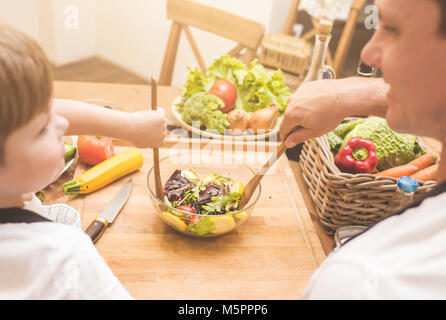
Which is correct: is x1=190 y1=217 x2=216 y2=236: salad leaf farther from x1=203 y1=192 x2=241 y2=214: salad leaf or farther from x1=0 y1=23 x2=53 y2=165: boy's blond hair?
x1=0 y1=23 x2=53 y2=165: boy's blond hair

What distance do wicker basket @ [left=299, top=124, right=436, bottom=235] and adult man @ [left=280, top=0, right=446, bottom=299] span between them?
0.35m

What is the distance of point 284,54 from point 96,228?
252cm

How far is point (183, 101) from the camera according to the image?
1.59 metres

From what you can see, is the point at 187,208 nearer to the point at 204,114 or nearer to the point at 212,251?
the point at 212,251

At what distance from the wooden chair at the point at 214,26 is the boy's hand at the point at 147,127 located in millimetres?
Answer: 1247

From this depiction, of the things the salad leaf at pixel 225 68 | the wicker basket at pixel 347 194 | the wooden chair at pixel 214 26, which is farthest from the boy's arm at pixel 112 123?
the wooden chair at pixel 214 26

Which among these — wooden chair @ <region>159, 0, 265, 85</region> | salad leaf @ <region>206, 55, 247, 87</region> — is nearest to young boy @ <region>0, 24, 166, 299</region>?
salad leaf @ <region>206, 55, 247, 87</region>

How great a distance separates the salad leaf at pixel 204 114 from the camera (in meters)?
1.44

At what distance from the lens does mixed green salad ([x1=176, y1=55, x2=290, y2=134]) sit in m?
1.45

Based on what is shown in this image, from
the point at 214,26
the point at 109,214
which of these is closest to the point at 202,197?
the point at 109,214

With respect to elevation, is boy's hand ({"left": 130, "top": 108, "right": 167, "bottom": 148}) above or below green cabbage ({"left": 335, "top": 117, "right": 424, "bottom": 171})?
above

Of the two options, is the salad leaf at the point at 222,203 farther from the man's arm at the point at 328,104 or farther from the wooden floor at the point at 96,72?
the wooden floor at the point at 96,72

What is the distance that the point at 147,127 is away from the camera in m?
0.88
